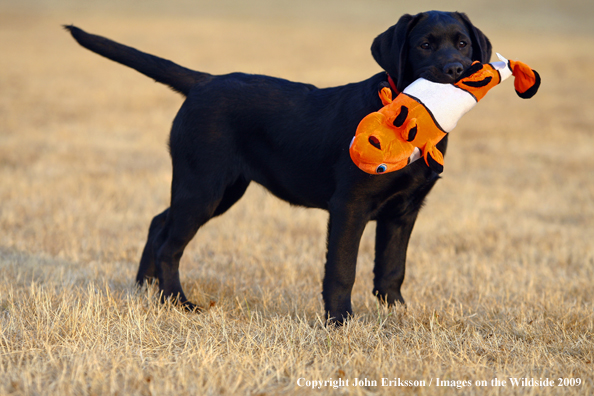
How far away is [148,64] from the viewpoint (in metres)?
3.82

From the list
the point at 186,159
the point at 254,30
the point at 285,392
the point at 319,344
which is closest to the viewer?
the point at 285,392

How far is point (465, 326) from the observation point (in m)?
3.28

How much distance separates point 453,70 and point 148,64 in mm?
2000

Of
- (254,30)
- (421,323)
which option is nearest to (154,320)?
(421,323)

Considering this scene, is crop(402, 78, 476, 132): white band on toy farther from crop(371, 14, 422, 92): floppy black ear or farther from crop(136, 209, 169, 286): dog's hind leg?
crop(136, 209, 169, 286): dog's hind leg

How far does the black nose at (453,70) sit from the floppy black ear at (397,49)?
282mm

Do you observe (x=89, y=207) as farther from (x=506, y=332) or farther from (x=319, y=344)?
(x=506, y=332)

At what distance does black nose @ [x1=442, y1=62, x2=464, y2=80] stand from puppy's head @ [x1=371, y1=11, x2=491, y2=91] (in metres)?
0.07

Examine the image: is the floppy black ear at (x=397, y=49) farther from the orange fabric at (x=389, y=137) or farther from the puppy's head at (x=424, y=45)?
the orange fabric at (x=389, y=137)

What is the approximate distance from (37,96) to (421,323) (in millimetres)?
14075

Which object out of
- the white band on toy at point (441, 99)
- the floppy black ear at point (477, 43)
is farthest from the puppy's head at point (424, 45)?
the white band on toy at point (441, 99)

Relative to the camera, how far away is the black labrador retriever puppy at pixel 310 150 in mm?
3115

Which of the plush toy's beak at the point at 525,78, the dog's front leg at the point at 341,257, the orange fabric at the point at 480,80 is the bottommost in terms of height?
the dog's front leg at the point at 341,257

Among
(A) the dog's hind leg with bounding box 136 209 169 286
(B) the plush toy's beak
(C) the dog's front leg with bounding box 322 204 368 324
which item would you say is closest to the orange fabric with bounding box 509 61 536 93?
(B) the plush toy's beak
